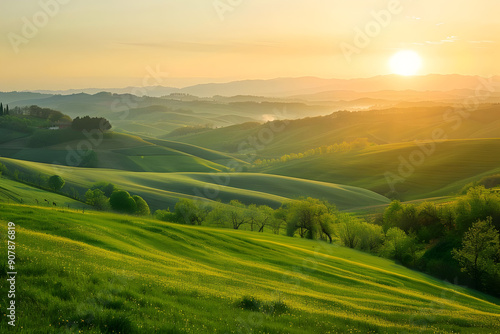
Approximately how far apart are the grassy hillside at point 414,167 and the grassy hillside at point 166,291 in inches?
4712

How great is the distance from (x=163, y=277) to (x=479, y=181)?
137046 mm

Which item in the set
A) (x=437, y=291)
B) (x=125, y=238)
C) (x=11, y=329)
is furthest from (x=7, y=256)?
(x=437, y=291)

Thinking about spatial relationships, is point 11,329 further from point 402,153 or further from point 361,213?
point 402,153

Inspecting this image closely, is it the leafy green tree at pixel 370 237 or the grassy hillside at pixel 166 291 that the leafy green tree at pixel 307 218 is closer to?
the leafy green tree at pixel 370 237

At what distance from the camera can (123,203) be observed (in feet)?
256

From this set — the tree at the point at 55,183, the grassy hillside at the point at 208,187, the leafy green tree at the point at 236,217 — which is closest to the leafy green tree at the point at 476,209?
the leafy green tree at the point at 236,217

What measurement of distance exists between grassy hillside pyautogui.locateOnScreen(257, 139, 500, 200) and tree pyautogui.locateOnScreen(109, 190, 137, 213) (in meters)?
103

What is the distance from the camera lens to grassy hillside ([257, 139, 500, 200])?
145 metres

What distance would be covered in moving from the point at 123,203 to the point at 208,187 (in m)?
39.7

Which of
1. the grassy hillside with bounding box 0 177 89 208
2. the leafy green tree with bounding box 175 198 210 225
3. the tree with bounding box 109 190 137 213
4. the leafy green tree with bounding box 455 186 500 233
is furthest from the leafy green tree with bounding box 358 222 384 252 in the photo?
the grassy hillside with bounding box 0 177 89 208

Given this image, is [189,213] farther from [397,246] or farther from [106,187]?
[397,246]

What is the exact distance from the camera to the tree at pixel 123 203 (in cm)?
7775

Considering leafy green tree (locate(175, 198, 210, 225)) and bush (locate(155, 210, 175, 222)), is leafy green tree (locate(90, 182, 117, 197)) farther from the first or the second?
leafy green tree (locate(175, 198, 210, 225))

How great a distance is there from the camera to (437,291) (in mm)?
38875
